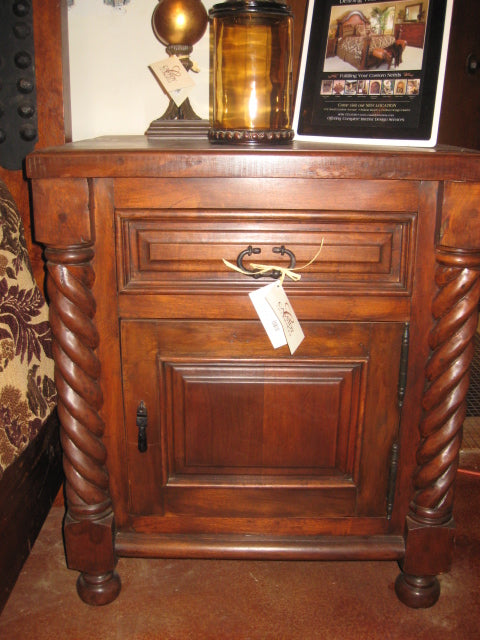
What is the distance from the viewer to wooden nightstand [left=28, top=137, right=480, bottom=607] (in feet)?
2.84

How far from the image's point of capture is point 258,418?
3.22ft

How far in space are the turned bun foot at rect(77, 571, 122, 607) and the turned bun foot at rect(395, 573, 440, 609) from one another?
0.53 meters

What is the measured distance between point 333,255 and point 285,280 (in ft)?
0.27

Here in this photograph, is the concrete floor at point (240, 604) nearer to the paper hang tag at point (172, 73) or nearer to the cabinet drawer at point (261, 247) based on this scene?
the cabinet drawer at point (261, 247)

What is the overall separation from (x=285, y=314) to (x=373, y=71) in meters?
0.48

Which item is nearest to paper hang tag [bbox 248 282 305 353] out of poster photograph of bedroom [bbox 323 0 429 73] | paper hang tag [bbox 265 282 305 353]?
paper hang tag [bbox 265 282 305 353]

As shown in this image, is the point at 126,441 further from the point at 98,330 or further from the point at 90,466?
the point at 98,330

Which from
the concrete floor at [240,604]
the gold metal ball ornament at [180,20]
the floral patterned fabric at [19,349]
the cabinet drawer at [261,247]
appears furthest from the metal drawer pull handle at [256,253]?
the concrete floor at [240,604]

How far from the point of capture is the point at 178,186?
2.84 feet

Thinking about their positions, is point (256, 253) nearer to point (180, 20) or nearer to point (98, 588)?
point (180, 20)

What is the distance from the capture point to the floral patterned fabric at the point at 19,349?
0.84m

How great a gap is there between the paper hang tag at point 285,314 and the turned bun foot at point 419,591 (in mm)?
498

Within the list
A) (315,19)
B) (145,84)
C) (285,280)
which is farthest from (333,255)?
(145,84)

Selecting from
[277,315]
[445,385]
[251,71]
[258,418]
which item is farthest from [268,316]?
[251,71]
